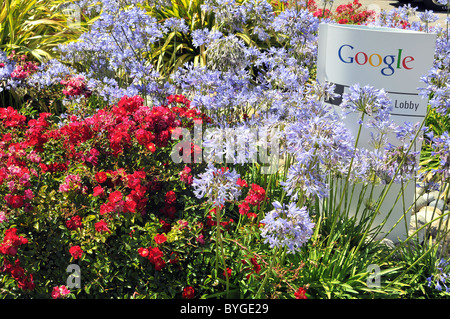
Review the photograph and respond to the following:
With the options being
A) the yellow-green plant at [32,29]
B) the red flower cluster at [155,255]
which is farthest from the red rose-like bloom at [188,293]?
the yellow-green plant at [32,29]

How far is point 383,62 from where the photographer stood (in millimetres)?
3205

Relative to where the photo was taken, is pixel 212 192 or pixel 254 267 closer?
pixel 212 192

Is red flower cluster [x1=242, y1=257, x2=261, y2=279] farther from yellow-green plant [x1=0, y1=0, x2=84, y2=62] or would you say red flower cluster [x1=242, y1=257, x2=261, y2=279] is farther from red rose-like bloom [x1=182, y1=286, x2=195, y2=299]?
yellow-green plant [x1=0, y1=0, x2=84, y2=62]

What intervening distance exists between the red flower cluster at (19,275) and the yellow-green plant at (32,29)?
355 centimetres

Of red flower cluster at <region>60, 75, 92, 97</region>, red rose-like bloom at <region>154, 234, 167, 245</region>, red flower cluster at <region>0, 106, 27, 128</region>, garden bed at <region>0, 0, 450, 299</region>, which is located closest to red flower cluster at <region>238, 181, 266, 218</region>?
garden bed at <region>0, 0, 450, 299</region>

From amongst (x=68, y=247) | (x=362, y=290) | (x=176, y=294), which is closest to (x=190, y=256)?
(x=176, y=294)

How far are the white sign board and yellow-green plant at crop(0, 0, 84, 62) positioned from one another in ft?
12.2

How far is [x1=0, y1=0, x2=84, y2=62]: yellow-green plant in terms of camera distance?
18.7ft

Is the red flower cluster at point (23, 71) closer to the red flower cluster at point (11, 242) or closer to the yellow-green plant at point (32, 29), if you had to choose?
the yellow-green plant at point (32, 29)

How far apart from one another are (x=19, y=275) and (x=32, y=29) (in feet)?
16.5

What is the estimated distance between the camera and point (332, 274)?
271 cm

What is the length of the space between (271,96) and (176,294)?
1.46 m

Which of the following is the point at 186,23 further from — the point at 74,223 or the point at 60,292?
the point at 60,292

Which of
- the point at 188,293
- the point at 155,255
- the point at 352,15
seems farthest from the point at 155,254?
the point at 352,15
